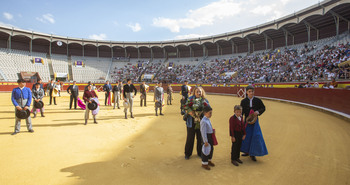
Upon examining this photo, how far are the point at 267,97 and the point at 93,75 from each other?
112 feet

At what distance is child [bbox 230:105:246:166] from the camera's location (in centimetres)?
327

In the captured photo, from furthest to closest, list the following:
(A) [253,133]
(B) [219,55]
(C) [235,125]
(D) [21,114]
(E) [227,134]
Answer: (B) [219,55] < (E) [227,134] < (D) [21,114] < (A) [253,133] < (C) [235,125]

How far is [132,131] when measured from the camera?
5609 mm

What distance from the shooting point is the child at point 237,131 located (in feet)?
10.7

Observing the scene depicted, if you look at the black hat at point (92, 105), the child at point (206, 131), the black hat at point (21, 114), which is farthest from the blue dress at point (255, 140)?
the black hat at point (21, 114)

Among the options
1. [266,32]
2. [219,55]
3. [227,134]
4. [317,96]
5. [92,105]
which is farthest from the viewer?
[219,55]

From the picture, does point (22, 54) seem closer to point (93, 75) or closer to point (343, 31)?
point (93, 75)

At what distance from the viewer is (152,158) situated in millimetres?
3604

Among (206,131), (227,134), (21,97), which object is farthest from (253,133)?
(21,97)

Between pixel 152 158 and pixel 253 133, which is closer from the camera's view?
pixel 253 133

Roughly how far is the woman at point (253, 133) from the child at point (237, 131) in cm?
18

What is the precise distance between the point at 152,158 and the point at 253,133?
2149 millimetres

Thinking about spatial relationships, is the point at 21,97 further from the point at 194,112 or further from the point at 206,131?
the point at 206,131

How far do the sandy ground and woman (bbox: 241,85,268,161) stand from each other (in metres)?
0.25
